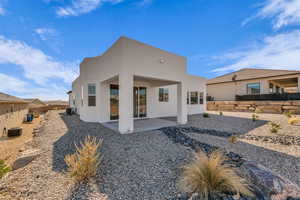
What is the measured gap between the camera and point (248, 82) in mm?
17578

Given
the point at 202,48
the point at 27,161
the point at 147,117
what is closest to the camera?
the point at 27,161

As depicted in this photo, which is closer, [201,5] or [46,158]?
[46,158]

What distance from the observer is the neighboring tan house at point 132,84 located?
19.5ft

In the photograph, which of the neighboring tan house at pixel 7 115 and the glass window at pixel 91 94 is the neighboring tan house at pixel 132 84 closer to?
the glass window at pixel 91 94

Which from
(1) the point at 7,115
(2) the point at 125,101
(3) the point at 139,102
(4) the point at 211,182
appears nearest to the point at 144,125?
(2) the point at 125,101

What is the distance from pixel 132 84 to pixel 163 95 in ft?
19.3

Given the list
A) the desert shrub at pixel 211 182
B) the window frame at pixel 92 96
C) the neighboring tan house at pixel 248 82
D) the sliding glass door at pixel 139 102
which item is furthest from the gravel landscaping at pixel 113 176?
the neighboring tan house at pixel 248 82

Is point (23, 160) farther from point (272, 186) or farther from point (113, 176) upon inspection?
point (272, 186)

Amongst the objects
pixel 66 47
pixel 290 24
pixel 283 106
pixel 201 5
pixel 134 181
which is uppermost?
pixel 201 5

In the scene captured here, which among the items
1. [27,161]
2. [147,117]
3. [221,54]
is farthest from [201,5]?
[27,161]

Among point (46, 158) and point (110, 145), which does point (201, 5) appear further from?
point (46, 158)

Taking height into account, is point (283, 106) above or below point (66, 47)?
below

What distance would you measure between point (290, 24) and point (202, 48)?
5.56 meters

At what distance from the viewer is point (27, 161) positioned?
337 cm
